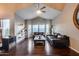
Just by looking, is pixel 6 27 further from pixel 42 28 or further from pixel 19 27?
pixel 42 28

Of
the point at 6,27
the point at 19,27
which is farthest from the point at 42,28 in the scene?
the point at 6,27

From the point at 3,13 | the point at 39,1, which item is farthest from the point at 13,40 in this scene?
the point at 39,1

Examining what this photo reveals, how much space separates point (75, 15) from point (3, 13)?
1455 millimetres

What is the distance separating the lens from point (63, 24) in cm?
283

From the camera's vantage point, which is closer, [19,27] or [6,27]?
[6,27]

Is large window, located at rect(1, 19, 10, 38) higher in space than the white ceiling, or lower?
lower

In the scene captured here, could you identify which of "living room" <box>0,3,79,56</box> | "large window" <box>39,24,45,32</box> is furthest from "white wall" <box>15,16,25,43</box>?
"large window" <box>39,24,45,32</box>

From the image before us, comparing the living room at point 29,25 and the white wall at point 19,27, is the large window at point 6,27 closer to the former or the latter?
the living room at point 29,25

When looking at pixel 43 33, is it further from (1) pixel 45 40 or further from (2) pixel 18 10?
(2) pixel 18 10

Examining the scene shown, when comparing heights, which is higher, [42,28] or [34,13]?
[34,13]

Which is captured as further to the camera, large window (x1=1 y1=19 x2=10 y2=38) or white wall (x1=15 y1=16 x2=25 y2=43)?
white wall (x1=15 y1=16 x2=25 y2=43)

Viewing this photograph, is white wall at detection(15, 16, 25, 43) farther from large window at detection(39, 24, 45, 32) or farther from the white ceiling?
large window at detection(39, 24, 45, 32)

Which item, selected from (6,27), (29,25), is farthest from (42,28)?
(6,27)

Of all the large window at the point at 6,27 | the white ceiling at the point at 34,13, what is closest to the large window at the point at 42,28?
the white ceiling at the point at 34,13
